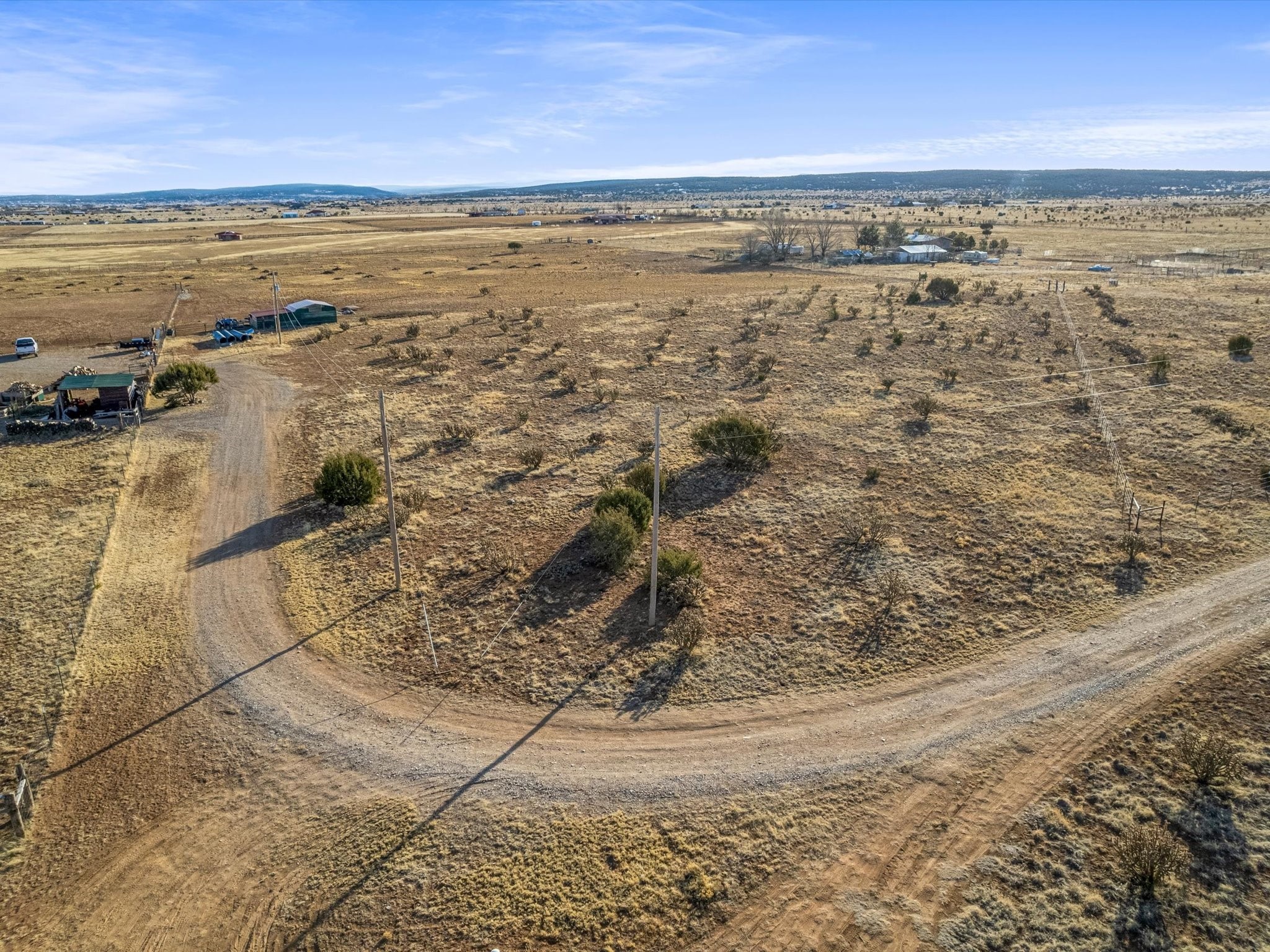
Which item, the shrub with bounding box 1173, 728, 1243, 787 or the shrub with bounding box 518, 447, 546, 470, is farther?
the shrub with bounding box 518, 447, 546, 470

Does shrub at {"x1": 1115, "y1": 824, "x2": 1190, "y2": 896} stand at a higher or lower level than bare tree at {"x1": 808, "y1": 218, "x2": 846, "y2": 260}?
lower

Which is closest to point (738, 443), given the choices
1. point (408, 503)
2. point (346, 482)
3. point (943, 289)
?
point (408, 503)

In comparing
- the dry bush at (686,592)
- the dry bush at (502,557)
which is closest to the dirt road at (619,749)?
the dry bush at (686,592)

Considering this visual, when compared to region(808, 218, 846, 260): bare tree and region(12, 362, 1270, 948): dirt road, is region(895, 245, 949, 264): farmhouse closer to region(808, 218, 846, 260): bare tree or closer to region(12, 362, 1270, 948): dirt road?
region(808, 218, 846, 260): bare tree

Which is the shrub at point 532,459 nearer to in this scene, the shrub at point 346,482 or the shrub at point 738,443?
the shrub at point 346,482

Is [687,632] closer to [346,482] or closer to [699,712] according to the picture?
[699,712]

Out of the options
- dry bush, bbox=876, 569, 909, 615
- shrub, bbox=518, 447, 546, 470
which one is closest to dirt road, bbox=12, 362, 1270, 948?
dry bush, bbox=876, 569, 909, 615
